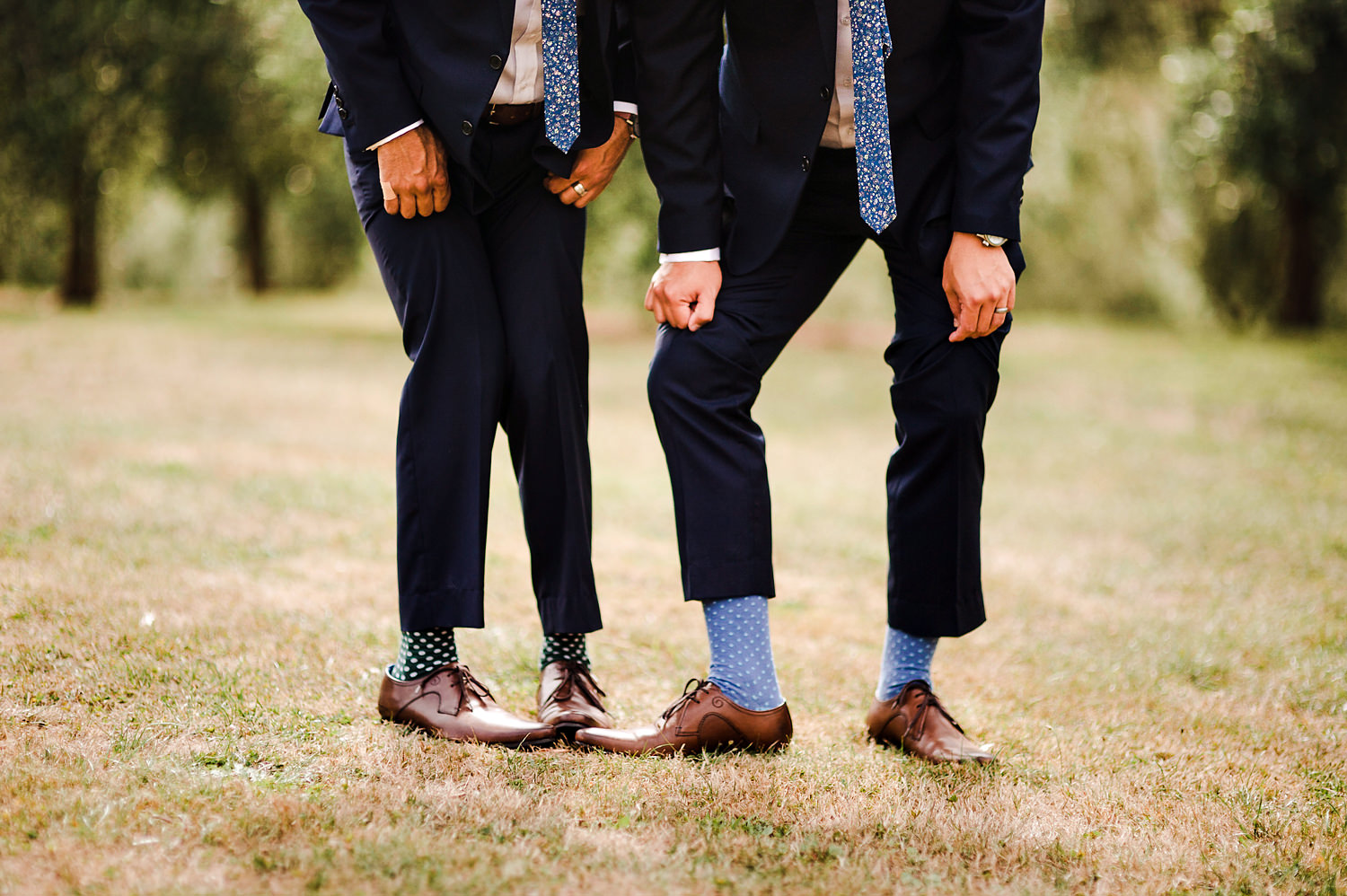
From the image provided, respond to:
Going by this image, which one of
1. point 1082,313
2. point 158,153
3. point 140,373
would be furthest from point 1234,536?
point 158,153

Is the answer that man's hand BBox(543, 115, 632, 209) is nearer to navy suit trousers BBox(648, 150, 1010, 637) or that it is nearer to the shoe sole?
navy suit trousers BBox(648, 150, 1010, 637)

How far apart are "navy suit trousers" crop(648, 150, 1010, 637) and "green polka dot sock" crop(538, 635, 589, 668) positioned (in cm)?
39

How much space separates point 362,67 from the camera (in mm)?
2387

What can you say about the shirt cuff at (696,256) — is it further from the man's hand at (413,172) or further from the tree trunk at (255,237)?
the tree trunk at (255,237)

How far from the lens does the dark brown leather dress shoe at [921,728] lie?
8.19 feet

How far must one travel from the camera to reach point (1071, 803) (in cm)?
227

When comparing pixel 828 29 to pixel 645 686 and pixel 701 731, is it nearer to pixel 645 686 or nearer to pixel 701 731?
pixel 701 731

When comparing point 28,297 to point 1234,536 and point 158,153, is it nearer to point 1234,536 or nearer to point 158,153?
point 158,153

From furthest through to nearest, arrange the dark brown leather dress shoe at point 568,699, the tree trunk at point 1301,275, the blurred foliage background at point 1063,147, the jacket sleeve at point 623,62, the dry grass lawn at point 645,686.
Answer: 1. the tree trunk at point 1301,275
2. the blurred foliage background at point 1063,147
3. the jacket sleeve at point 623,62
4. the dark brown leather dress shoe at point 568,699
5. the dry grass lawn at point 645,686

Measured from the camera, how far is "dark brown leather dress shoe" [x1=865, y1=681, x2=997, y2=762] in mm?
2496


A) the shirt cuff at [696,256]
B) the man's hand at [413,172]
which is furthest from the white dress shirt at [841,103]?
the man's hand at [413,172]

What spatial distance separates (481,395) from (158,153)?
60.6ft

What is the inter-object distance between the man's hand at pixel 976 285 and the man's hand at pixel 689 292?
1.75 ft

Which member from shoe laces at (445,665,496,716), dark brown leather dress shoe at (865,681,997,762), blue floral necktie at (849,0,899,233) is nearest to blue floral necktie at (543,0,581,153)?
blue floral necktie at (849,0,899,233)
